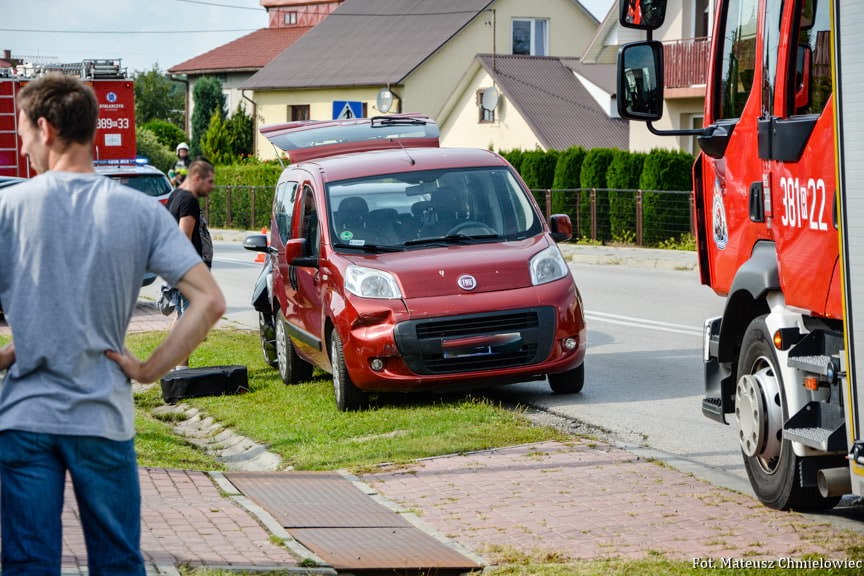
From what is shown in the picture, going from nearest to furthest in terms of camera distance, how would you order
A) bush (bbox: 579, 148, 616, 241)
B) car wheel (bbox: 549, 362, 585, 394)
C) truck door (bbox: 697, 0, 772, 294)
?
truck door (bbox: 697, 0, 772, 294) → car wheel (bbox: 549, 362, 585, 394) → bush (bbox: 579, 148, 616, 241)

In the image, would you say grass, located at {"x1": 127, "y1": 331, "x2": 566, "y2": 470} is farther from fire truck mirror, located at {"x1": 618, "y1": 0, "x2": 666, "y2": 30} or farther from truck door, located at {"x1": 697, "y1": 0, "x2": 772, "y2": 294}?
fire truck mirror, located at {"x1": 618, "y1": 0, "x2": 666, "y2": 30}

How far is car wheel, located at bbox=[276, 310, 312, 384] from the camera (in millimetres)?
11672

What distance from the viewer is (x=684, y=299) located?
58.1ft

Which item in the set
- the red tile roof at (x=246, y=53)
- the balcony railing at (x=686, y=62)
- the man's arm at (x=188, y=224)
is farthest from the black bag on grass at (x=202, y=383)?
the red tile roof at (x=246, y=53)

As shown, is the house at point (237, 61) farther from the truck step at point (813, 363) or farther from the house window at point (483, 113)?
the truck step at point (813, 363)

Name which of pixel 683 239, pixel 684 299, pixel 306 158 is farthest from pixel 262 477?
pixel 683 239

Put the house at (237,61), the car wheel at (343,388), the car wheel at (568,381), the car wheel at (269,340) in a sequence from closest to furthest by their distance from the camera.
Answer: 1. the car wheel at (343,388)
2. the car wheel at (568,381)
3. the car wheel at (269,340)
4. the house at (237,61)

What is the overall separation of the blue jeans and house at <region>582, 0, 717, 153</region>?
27605 mm

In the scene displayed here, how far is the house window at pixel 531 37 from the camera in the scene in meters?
53.9

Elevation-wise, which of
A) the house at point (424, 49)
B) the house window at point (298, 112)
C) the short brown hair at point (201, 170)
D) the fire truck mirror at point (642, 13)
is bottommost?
the short brown hair at point (201, 170)

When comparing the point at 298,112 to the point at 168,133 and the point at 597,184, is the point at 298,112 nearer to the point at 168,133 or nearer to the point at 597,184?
the point at 168,133

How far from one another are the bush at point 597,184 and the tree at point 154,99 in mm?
63317

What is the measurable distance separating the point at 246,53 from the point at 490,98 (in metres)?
28.1

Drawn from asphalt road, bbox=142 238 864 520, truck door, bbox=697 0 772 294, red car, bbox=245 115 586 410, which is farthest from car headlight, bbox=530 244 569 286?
truck door, bbox=697 0 772 294
